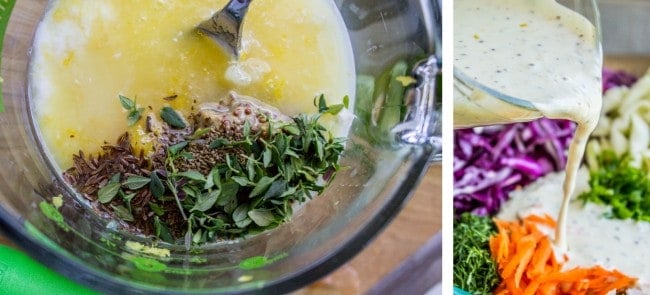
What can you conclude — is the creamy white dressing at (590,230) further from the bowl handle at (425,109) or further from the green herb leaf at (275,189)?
the green herb leaf at (275,189)

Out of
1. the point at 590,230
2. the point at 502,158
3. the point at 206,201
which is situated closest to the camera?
the point at 206,201

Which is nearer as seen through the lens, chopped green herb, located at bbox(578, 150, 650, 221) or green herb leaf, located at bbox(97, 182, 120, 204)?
green herb leaf, located at bbox(97, 182, 120, 204)

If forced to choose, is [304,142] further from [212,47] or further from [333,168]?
[212,47]

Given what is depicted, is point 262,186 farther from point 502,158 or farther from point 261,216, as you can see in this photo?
point 502,158

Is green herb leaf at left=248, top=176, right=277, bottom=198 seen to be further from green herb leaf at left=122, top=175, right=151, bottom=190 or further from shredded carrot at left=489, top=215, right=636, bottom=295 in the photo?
shredded carrot at left=489, top=215, right=636, bottom=295

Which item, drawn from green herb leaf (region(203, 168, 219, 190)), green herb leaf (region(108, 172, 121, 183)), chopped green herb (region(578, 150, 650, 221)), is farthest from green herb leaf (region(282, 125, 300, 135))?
chopped green herb (region(578, 150, 650, 221))

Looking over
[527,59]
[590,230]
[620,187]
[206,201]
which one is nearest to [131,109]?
[206,201]

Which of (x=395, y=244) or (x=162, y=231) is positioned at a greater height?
(x=162, y=231)
